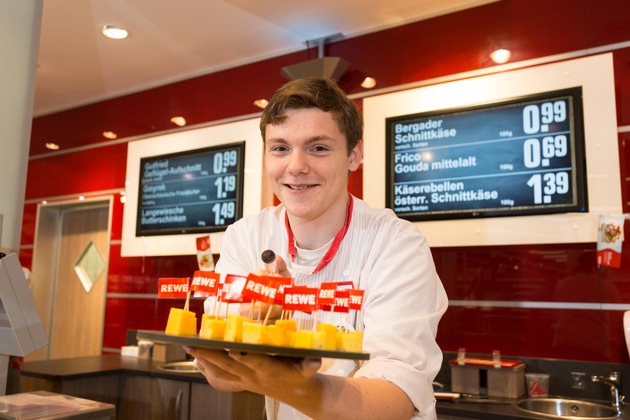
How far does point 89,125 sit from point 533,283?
3832 millimetres

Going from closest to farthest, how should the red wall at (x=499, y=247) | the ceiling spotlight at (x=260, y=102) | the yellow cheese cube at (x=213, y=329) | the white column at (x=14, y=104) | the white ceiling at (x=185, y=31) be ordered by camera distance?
the yellow cheese cube at (x=213, y=329) → the white column at (x=14, y=104) → the red wall at (x=499, y=247) → the white ceiling at (x=185, y=31) → the ceiling spotlight at (x=260, y=102)

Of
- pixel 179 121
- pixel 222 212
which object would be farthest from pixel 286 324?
pixel 179 121

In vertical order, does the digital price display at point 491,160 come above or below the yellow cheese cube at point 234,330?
above

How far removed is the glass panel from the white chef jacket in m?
3.51

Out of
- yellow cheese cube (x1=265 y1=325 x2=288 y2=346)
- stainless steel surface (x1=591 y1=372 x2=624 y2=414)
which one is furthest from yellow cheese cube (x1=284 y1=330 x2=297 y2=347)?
stainless steel surface (x1=591 y1=372 x2=624 y2=414)

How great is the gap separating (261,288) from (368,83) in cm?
270

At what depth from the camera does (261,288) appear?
95cm

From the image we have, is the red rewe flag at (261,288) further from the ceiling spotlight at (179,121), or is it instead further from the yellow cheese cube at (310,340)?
the ceiling spotlight at (179,121)

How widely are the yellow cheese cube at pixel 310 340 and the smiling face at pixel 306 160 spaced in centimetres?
51

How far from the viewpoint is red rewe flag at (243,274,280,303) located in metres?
0.93

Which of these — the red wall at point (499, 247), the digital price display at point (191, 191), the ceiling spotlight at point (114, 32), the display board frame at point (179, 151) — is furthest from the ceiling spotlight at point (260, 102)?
the ceiling spotlight at point (114, 32)

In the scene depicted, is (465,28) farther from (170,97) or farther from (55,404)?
(55,404)

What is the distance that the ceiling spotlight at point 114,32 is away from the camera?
3.59 m

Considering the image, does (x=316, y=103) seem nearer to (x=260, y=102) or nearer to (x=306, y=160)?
(x=306, y=160)
